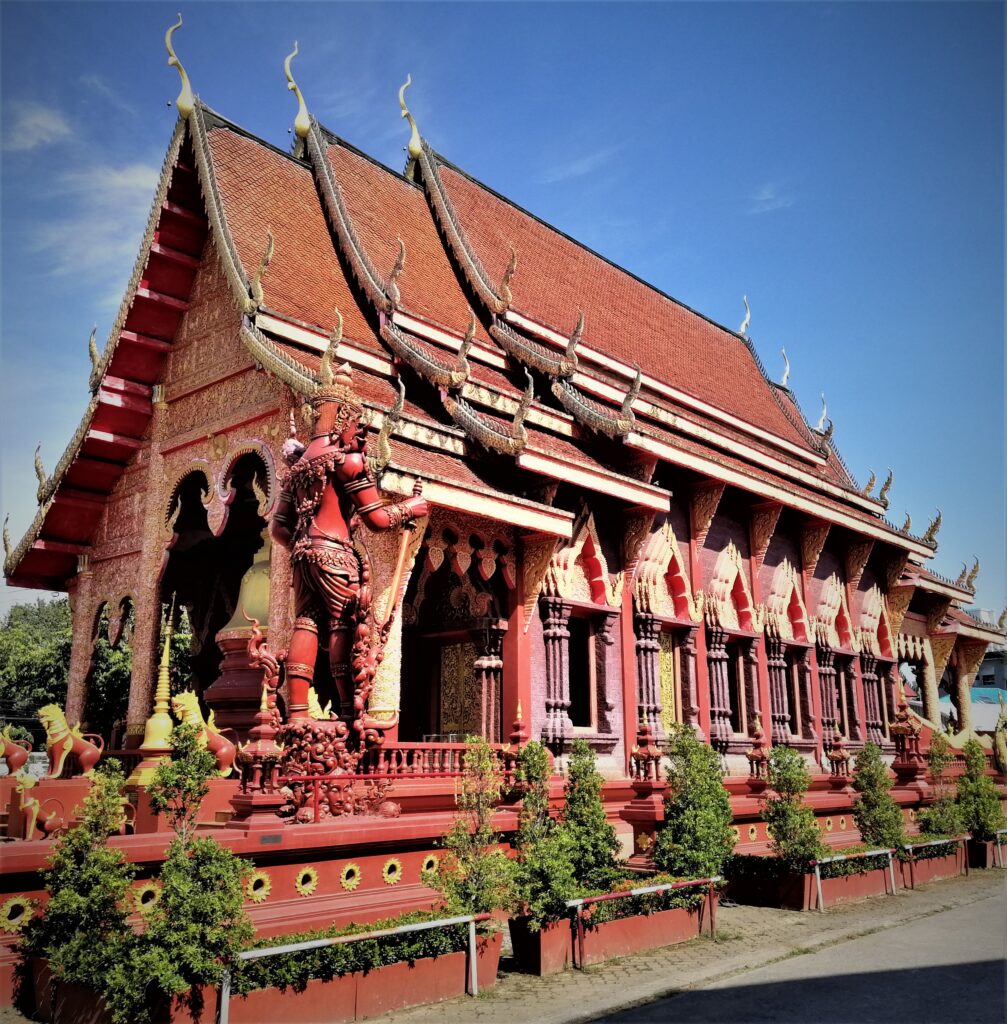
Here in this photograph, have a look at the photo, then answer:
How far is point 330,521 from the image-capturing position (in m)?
7.44

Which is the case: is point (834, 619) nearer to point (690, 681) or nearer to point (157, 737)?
point (690, 681)

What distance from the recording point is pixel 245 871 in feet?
16.9

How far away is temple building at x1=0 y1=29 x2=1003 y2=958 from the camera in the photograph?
8953 millimetres

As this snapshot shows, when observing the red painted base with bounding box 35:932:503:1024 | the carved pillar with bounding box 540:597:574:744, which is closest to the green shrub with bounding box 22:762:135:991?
the red painted base with bounding box 35:932:503:1024

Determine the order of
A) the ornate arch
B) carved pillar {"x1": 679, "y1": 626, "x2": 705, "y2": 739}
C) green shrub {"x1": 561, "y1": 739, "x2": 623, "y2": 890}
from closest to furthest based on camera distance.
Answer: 1. green shrub {"x1": 561, "y1": 739, "x2": 623, "y2": 890}
2. the ornate arch
3. carved pillar {"x1": 679, "y1": 626, "x2": 705, "y2": 739}

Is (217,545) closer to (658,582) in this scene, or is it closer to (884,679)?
(658,582)

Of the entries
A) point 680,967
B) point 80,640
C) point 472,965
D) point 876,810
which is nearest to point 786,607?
point 876,810

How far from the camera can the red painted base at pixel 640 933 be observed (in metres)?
6.62

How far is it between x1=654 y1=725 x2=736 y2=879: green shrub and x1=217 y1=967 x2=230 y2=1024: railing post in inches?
151

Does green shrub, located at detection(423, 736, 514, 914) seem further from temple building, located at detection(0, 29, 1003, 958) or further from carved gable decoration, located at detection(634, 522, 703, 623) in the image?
carved gable decoration, located at detection(634, 522, 703, 623)

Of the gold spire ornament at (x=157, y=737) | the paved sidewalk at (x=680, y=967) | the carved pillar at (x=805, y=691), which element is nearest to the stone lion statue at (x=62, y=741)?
the gold spire ornament at (x=157, y=737)

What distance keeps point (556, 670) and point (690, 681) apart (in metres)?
2.87

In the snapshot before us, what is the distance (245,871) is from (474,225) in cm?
1116

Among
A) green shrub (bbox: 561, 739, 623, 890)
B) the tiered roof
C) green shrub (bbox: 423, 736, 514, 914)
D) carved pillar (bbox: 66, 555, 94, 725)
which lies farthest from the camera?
carved pillar (bbox: 66, 555, 94, 725)
